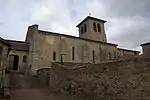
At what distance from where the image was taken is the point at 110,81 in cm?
973

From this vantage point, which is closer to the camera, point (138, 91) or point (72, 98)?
point (138, 91)

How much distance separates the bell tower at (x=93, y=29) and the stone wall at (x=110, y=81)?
26.3 metres

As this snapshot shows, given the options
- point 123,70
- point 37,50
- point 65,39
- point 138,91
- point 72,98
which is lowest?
point 72,98

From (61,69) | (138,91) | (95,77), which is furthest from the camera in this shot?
(61,69)

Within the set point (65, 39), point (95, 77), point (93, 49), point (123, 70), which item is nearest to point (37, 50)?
point (65, 39)

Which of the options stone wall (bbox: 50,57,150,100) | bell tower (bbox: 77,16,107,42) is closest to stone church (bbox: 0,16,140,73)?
bell tower (bbox: 77,16,107,42)

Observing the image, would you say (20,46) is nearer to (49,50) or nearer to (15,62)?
(15,62)

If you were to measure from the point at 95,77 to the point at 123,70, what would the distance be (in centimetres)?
229

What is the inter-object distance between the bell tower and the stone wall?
86.1ft

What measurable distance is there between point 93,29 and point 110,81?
30.9 meters

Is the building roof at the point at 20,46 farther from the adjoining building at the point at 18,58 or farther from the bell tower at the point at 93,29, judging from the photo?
the bell tower at the point at 93,29

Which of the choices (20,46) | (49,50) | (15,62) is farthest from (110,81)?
(15,62)

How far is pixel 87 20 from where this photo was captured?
40219 millimetres

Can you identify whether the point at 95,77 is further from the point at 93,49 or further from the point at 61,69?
the point at 93,49
